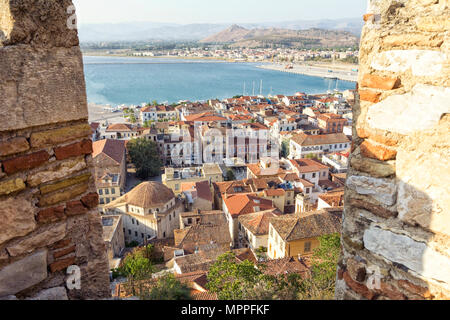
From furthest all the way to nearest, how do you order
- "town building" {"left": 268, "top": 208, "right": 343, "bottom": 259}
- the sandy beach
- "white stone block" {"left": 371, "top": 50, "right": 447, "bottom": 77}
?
the sandy beach < "town building" {"left": 268, "top": 208, "right": 343, "bottom": 259} < "white stone block" {"left": 371, "top": 50, "right": 447, "bottom": 77}

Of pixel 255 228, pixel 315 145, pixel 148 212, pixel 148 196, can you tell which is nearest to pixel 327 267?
pixel 255 228

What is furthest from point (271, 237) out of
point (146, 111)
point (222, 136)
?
point (146, 111)

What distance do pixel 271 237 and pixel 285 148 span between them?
832 inches

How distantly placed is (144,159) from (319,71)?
93.5 meters

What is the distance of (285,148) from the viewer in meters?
36.6

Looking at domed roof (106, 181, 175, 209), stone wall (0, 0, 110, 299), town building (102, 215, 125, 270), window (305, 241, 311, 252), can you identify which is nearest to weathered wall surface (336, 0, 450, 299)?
stone wall (0, 0, 110, 299)

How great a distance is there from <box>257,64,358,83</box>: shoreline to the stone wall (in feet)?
315

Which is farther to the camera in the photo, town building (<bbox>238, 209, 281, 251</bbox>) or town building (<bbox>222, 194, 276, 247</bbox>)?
town building (<bbox>222, 194, 276, 247</bbox>)

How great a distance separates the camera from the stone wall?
2.09 m

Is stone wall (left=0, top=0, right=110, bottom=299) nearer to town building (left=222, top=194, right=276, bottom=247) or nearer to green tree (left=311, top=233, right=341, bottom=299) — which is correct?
green tree (left=311, top=233, right=341, bottom=299)

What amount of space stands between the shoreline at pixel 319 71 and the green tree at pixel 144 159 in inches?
2877
